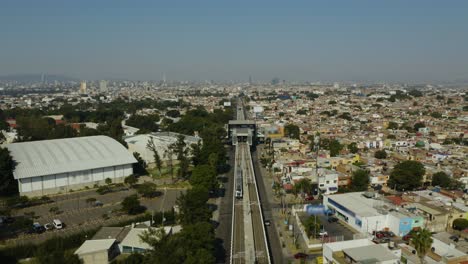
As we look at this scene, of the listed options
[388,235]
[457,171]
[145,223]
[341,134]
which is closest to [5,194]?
[145,223]

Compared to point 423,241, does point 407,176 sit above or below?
below

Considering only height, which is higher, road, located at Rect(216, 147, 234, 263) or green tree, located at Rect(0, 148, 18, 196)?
green tree, located at Rect(0, 148, 18, 196)

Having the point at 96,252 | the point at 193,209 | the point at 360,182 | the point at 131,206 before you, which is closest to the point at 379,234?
the point at 360,182

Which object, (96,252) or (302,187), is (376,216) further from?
(96,252)

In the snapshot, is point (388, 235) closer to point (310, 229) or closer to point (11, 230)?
point (310, 229)

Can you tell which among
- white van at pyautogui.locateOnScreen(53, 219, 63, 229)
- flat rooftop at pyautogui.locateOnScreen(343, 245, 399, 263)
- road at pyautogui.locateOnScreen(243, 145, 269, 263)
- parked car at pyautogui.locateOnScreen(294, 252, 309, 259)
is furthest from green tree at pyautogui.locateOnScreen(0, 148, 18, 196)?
flat rooftop at pyautogui.locateOnScreen(343, 245, 399, 263)

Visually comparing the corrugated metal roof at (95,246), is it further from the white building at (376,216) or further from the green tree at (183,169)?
the green tree at (183,169)

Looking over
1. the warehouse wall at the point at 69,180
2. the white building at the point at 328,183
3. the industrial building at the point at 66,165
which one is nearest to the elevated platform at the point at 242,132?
the industrial building at the point at 66,165

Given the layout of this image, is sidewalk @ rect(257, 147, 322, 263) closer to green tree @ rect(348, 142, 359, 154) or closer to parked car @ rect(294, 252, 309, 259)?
parked car @ rect(294, 252, 309, 259)
